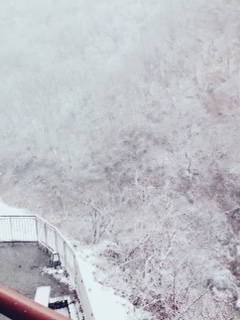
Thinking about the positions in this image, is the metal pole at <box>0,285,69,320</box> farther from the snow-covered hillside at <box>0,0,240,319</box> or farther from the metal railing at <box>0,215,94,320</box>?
the snow-covered hillside at <box>0,0,240,319</box>

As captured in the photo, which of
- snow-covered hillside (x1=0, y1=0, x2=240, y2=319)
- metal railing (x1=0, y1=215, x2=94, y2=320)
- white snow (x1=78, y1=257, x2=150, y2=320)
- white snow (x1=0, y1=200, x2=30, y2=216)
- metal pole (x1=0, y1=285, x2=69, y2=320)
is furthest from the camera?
white snow (x1=0, y1=200, x2=30, y2=216)

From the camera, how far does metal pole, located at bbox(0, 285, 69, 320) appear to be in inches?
41.0

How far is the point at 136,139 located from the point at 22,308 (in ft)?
98.4

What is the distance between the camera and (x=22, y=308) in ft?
3.48

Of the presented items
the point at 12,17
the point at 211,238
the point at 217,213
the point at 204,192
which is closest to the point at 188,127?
the point at 204,192

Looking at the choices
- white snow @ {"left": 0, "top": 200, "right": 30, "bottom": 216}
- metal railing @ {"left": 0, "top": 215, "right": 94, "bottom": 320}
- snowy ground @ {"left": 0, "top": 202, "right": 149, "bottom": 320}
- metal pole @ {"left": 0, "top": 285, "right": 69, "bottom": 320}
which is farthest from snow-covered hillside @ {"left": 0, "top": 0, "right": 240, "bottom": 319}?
metal pole @ {"left": 0, "top": 285, "right": 69, "bottom": 320}

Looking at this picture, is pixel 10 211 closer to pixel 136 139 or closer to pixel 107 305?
pixel 136 139

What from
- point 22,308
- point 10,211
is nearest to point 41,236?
point 22,308

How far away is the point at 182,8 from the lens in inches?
1576

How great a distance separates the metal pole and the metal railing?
32.9ft

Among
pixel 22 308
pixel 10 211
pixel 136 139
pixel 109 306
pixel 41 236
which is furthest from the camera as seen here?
pixel 136 139

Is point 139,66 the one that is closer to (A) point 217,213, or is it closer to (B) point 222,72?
(B) point 222,72

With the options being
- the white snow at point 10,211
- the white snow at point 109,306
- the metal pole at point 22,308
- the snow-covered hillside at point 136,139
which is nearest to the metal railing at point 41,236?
the white snow at point 109,306

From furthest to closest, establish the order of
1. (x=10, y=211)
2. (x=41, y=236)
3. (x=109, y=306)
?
(x=10, y=211) → (x=109, y=306) → (x=41, y=236)
